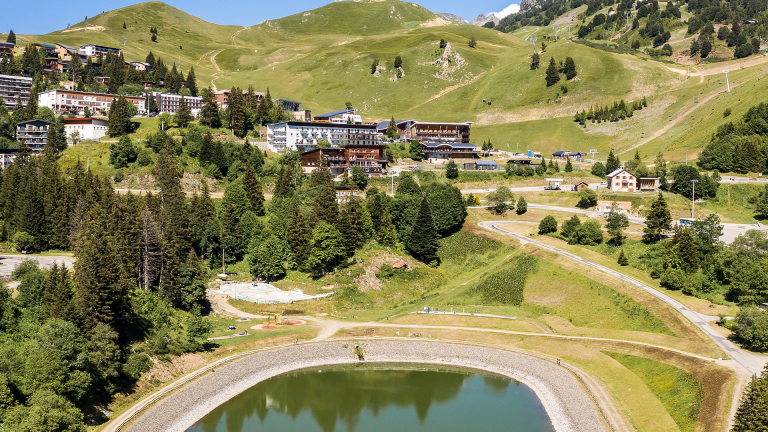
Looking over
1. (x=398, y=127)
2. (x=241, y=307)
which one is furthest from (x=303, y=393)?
(x=398, y=127)

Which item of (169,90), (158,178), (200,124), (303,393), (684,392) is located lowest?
(303,393)

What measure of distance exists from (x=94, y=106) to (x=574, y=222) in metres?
125

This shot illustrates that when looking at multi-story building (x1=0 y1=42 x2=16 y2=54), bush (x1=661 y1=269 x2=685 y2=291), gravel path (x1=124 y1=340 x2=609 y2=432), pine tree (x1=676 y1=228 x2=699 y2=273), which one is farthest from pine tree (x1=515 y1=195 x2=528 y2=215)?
multi-story building (x1=0 y1=42 x2=16 y2=54)

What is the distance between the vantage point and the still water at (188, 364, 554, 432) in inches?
2088

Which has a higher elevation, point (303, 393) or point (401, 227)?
point (401, 227)

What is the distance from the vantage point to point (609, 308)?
238ft

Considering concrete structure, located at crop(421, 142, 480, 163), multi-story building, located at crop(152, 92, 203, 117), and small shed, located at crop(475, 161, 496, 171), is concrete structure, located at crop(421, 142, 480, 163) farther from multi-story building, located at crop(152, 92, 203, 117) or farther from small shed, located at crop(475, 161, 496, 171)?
multi-story building, located at crop(152, 92, 203, 117)

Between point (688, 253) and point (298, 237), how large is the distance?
56.2m

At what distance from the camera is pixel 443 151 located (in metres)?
150

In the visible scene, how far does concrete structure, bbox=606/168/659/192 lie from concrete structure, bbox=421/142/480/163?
132 feet

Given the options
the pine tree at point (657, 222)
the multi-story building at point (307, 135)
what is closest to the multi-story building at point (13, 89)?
the multi-story building at point (307, 135)

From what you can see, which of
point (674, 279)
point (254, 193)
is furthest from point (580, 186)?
point (254, 193)

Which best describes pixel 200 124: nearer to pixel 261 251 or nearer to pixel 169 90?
pixel 169 90

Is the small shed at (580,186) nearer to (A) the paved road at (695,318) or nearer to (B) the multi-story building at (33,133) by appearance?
(A) the paved road at (695,318)
